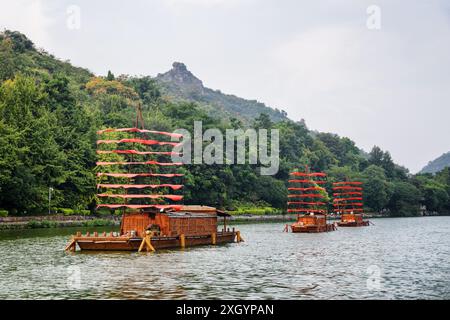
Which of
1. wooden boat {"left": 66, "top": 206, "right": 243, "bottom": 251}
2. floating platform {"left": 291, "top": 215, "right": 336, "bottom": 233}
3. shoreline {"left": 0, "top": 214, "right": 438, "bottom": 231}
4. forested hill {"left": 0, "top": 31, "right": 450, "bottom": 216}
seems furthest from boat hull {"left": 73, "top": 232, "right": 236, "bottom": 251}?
floating platform {"left": 291, "top": 215, "right": 336, "bottom": 233}

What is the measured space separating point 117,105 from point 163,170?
142 ft

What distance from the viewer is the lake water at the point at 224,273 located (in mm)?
28672

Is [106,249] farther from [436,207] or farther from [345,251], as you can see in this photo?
[436,207]

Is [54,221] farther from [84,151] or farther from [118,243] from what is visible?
[118,243]

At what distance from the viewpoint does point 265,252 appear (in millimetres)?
51844

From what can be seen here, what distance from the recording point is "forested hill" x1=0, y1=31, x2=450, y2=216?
86.1m

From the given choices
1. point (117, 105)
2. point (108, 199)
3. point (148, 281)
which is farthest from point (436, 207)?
point (148, 281)

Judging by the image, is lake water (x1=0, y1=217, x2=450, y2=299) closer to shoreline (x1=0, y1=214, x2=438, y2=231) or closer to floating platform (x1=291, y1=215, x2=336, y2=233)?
shoreline (x1=0, y1=214, x2=438, y2=231)

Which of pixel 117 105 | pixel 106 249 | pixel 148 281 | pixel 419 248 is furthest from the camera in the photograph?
pixel 117 105

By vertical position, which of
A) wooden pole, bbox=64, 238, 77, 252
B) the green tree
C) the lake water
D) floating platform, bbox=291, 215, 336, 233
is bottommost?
the lake water

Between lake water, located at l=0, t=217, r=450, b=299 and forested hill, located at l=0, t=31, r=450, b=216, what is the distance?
111 ft

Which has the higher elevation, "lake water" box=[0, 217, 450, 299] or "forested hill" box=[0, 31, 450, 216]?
"forested hill" box=[0, 31, 450, 216]
